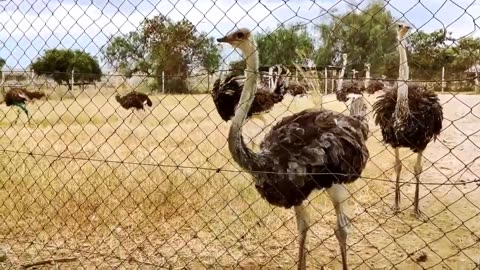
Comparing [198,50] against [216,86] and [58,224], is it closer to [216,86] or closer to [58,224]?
[58,224]

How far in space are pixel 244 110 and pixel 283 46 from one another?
346 mm

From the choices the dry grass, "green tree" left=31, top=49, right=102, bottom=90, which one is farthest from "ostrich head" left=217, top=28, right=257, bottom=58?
"green tree" left=31, top=49, right=102, bottom=90

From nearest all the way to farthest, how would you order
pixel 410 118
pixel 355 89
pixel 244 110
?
pixel 244 110 < pixel 410 118 < pixel 355 89

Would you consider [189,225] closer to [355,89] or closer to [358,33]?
[358,33]

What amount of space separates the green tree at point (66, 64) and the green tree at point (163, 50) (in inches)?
15.0

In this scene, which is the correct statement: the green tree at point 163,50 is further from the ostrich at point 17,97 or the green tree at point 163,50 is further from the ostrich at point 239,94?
the ostrich at point 17,97

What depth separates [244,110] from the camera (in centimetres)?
276

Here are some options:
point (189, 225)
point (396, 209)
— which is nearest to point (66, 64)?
point (189, 225)

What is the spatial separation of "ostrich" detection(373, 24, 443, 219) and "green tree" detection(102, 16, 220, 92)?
6.89 ft

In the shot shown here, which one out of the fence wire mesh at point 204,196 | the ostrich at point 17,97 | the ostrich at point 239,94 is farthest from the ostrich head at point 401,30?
the ostrich at point 17,97

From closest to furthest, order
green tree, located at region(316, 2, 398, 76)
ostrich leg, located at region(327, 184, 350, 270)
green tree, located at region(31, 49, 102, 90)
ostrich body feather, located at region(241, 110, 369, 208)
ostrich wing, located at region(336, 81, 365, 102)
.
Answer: green tree, located at region(316, 2, 398, 76) → ostrich body feather, located at region(241, 110, 369, 208) → ostrich leg, located at region(327, 184, 350, 270) → green tree, located at region(31, 49, 102, 90) → ostrich wing, located at region(336, 81, 365, 102)

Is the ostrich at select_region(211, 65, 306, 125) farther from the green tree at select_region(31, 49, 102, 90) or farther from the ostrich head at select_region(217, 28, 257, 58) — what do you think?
the ostrich head at select_region(217, 28, 257, 58)

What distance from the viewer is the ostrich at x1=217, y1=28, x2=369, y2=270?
283 cm

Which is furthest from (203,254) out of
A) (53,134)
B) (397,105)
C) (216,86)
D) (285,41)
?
(53,134)
